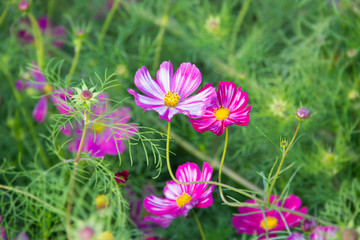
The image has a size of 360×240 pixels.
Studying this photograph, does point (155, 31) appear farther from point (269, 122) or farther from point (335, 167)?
point (335, 167)

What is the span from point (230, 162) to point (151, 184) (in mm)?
212

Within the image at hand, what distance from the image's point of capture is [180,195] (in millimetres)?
613

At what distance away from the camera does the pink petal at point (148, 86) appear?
0.57m

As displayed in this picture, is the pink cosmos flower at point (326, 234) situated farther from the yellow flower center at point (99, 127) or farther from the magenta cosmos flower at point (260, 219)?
the yellow flower center at point (99, 127)

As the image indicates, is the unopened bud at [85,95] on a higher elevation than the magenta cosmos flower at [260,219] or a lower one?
higher

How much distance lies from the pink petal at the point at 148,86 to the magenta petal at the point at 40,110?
1.45ft

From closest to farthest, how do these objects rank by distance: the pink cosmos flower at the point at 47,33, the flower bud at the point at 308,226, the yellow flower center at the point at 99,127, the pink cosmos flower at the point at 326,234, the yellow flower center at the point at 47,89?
the pink cosmos flower at the point at 326,234
the flower bud at the point at 308,226
the yellow flower center at the point at 99,127
the yellow flower center at the point at 47,89
the pink cosmos flower at the point at 47,33

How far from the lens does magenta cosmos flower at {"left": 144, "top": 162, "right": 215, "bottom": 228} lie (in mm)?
565

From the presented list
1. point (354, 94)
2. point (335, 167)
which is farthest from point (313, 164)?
point (354, 94)

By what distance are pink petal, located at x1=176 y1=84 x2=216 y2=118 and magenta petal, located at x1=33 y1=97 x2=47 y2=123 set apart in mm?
482

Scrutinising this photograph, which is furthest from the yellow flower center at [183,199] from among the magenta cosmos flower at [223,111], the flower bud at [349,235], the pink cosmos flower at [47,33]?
the pink cosmos flower at [47,33]

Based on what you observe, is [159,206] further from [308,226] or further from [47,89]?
[47,89]

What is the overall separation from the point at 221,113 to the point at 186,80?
0.22 ft

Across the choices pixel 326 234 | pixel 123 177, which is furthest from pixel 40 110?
pixel 326 234
